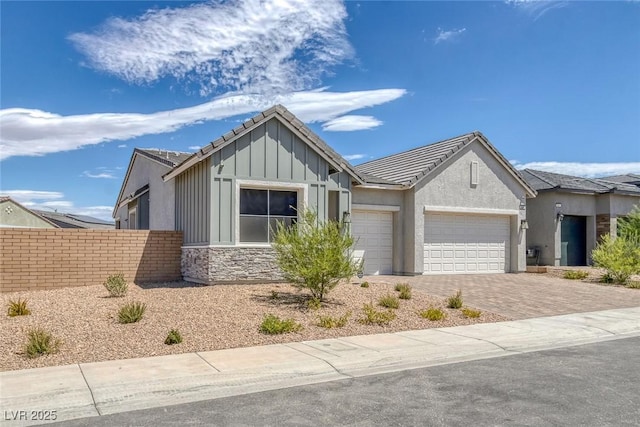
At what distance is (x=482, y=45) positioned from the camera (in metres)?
17.8

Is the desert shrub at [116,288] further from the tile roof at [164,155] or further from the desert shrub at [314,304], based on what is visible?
the tile roof at [164,155]

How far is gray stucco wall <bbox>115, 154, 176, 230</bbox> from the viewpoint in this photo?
60.6ft

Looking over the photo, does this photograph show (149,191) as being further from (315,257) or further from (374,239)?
(315,257)

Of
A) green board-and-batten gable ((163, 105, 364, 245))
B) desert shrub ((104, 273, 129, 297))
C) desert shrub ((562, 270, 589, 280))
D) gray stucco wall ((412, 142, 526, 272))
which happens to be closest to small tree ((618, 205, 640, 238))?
desert shrub ((562, 270, 589, 280))

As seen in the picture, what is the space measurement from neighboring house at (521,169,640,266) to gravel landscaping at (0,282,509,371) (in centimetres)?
1197

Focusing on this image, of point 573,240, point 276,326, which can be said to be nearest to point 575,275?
point 573,240

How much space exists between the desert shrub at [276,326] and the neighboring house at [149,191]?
29.5 ft

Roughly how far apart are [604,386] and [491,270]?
14793 mm

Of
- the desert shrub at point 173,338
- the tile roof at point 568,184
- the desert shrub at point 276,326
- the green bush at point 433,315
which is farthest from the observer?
the tile roof at point 568,184

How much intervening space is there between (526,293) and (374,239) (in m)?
5.74

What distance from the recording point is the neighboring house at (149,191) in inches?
741

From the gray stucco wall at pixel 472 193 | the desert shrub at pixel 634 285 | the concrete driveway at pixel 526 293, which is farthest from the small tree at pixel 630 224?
the concrete driveway at pixel 526 293

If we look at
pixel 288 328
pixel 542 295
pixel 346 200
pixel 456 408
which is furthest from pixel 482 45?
pixel 456 408

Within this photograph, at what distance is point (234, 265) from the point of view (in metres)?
14.5
